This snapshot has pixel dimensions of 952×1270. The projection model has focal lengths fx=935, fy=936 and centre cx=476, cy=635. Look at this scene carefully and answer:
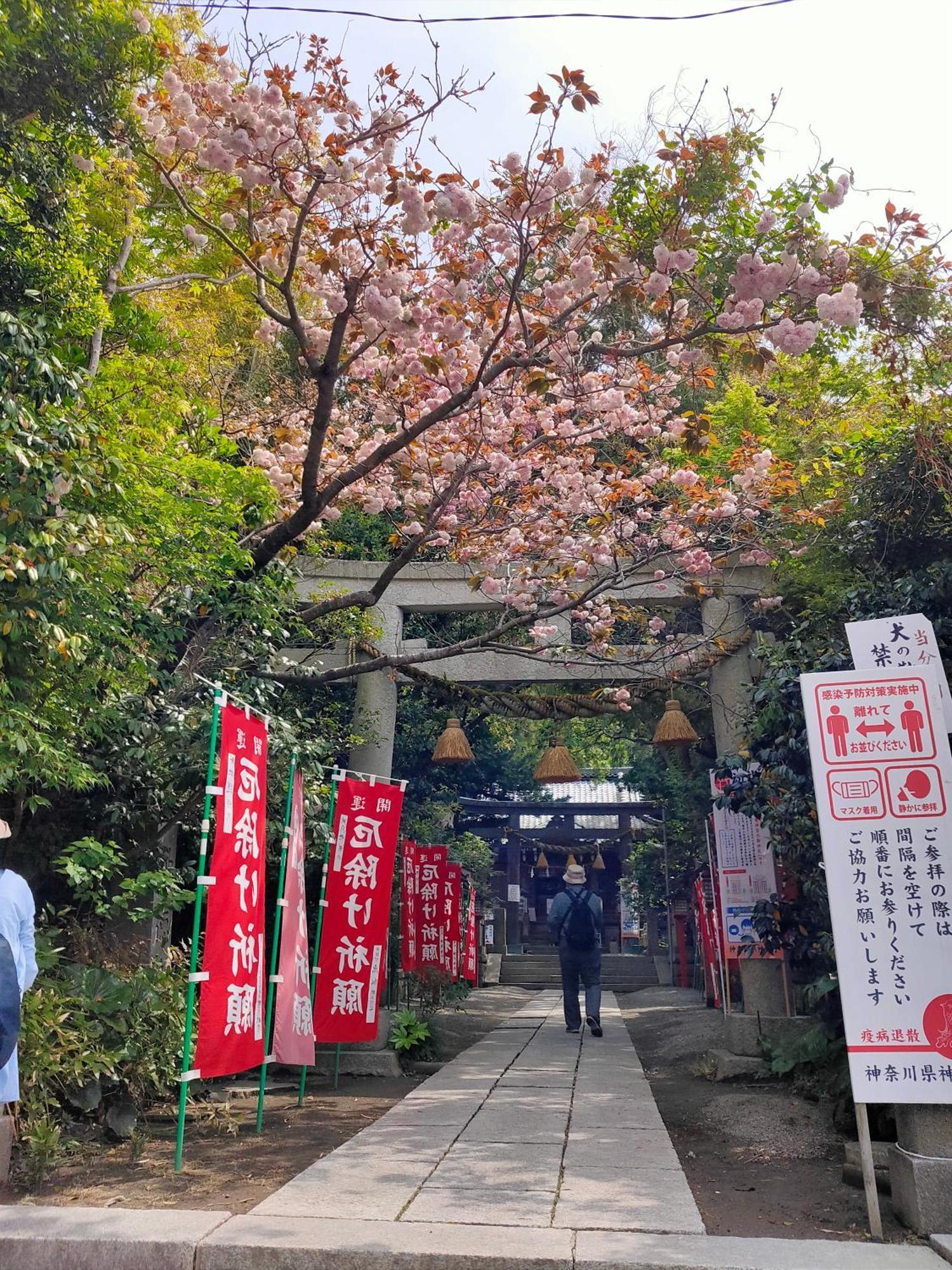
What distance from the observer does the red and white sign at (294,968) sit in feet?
19.9

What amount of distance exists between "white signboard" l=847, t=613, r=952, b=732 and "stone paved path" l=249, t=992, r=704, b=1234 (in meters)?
2.72

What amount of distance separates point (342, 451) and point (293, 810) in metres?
4.45

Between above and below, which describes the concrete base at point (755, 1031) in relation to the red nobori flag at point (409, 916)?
below

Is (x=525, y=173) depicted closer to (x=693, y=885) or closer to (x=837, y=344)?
(x=837, y=344)

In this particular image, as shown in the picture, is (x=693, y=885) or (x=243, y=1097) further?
(x=693, y=885)

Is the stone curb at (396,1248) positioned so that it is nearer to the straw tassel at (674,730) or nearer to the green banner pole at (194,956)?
the green banner pole at (194,956)

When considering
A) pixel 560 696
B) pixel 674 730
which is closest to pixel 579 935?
pixel 674 730

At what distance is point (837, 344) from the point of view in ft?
36.6

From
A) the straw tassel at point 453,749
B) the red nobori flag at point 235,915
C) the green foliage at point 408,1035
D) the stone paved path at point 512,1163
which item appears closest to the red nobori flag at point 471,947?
the straw tassel at point 453,749

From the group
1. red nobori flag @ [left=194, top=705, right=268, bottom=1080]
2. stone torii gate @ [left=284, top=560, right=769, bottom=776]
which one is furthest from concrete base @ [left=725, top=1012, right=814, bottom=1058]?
red nobori flag @ [left=194, top=705, right=268, bottom=1080]

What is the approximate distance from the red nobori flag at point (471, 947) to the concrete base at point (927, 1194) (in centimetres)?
1291

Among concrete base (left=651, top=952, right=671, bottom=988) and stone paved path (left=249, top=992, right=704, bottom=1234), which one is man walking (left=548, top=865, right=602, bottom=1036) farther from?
concrete base (left=651, top=952, right=671, bottom=988)

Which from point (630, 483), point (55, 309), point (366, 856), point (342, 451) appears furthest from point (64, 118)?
point (366, 856)

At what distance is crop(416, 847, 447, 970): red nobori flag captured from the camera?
1202 centimetres
